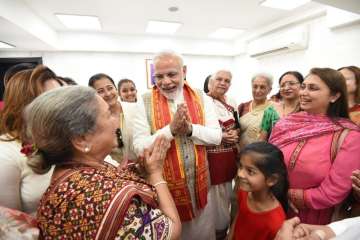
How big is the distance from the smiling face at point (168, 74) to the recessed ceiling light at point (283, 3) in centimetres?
347

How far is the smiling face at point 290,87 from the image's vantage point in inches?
86.6

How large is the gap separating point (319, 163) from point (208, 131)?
0.68 m

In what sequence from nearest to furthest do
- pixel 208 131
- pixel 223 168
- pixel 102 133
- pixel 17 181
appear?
pixel 102 133
pixel 17 181
pixel 208 131
pixel 223 168

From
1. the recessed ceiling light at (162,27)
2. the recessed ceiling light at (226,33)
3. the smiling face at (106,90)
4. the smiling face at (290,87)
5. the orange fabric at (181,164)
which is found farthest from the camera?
the recessed ceiling light at (226,33)

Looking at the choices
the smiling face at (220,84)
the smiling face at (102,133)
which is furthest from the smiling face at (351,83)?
the smiling face at (102,133)

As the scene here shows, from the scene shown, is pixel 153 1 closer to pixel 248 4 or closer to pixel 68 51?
pixel 248 4

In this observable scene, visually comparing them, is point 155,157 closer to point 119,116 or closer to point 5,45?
point 119,116

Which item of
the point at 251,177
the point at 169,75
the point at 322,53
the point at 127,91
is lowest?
the point at 251,177

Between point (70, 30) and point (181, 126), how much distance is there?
5.51m

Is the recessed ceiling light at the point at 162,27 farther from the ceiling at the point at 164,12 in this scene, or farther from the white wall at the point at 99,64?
the white wall at the point at 99,64

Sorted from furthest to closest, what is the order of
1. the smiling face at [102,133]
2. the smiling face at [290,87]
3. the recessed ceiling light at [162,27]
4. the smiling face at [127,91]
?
1. the recessed ceiling light at [162,27]
2. the smiling face at [127,91]
3. the smiling face at [290,87]
4. the smiling face at [102,133]

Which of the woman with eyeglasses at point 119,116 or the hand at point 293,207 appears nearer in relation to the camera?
the hand at point 293,207

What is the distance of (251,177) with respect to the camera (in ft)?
4.19

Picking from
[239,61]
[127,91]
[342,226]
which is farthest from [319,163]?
[239,61]
